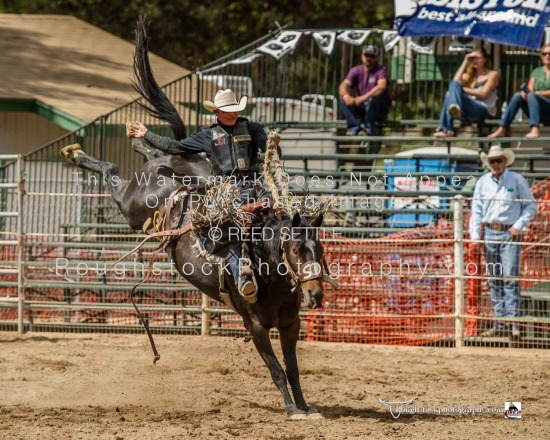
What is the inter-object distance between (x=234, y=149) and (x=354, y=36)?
7377 mm

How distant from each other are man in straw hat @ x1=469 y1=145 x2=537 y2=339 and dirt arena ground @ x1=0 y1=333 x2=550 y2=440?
1.78 ft

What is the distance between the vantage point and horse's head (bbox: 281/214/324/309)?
7.06 metres

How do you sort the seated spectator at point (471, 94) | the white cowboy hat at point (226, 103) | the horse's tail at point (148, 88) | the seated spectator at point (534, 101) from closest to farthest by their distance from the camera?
the white cowboy hat at point (226, 103)
the horse's tail at point (148, 88)
the seated spectator at point (534, 101)
the seated spectator at point (471, 94)

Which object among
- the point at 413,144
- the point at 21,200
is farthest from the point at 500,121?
the point at 21,200

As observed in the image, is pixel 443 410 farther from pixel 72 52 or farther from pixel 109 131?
pixel 72 52

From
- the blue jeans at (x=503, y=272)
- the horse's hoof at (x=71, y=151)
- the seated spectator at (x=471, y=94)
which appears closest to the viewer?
the horse's hoof at (x=71, y=151)

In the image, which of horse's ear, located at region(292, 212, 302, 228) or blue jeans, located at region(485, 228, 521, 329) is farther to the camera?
blue jeans, located at region(485, 228, 521, 329)

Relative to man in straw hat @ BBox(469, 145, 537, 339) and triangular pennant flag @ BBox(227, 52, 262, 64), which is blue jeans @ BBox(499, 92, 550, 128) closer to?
man in straw hat @ BBox(469, 145, 537, 339)

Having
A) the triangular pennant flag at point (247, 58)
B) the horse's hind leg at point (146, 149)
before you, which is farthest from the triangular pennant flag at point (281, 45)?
the horse's hind leg at point (146, 149)

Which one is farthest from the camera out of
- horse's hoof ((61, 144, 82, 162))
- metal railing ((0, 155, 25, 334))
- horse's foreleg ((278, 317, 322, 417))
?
metal railing ((0, 155, 25, 334))

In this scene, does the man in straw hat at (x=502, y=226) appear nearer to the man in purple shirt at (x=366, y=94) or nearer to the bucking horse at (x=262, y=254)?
the man in purple shirt at (x=366, y=94)

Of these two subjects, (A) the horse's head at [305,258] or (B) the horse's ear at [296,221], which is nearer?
(A) the horse's head at [305,258]

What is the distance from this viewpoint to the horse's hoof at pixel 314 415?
760 centimetres

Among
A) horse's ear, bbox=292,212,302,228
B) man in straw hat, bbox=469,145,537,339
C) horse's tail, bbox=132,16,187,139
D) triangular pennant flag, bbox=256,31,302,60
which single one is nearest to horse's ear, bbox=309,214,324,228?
horse's ear, bbox=292,212,302,228
